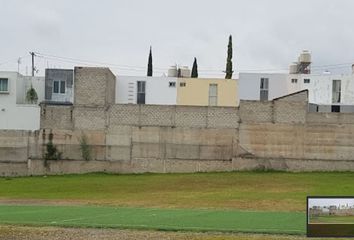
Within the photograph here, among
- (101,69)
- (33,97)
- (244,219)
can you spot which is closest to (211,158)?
(101,69)

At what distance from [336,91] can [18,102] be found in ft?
116

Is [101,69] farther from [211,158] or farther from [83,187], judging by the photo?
[83,187]

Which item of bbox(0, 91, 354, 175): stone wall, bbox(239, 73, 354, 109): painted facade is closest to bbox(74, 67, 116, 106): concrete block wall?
bbox(0, 91, 354, 175): stone wall

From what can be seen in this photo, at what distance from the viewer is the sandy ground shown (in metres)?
17.4

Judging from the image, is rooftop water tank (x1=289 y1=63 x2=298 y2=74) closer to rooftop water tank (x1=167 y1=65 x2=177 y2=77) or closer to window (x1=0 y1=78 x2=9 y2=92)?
rooftop water tank (x1=167 y1=65 x2=177 y2=77)

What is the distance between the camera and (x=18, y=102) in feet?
245

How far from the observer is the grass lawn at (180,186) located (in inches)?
1720

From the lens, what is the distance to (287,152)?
218 feet

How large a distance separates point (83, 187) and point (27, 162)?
16.7 meters

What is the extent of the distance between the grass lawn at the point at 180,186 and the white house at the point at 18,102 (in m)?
7.80

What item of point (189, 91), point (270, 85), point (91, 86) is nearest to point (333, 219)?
point (91, 86)

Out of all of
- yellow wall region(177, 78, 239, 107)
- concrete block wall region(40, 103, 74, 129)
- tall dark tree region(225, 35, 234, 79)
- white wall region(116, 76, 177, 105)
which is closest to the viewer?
concrete block wall region(40, 103, 74, 129)

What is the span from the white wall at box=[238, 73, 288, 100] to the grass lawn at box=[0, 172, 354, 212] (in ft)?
59.3

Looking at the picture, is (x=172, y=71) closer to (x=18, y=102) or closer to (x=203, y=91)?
(x=203, y=91)
